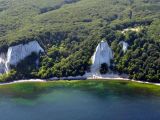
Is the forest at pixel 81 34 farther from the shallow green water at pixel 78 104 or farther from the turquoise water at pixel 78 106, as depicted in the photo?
the turquoise water at pixel 78 106

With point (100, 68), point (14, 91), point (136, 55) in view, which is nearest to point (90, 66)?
point (100, 68)

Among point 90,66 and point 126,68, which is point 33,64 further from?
point 126,68

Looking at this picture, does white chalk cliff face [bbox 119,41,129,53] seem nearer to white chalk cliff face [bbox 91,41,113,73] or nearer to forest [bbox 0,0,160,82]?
forest [bbox 0,0,160,82]

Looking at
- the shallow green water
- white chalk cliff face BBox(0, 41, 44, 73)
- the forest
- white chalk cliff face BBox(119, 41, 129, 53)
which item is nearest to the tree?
the forest

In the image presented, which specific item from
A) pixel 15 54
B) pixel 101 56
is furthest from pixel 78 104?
pixel 15 54

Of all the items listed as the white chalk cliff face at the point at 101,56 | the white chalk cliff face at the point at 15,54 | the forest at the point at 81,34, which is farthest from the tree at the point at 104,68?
the white chalk cliff face at the point at 15,54
